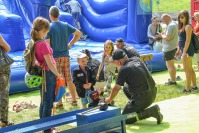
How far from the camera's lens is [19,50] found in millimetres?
9227

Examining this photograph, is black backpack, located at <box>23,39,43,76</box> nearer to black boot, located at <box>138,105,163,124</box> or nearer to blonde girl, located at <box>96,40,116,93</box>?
black boot, located at <box>138,105,163,124</box>

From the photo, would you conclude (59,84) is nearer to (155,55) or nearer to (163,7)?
(155,55)

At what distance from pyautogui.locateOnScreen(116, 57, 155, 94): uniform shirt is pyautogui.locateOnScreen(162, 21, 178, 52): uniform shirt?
2.63 metres

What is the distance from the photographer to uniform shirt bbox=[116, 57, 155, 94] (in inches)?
197

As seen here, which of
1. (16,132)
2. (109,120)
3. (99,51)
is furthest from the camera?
(99,51)

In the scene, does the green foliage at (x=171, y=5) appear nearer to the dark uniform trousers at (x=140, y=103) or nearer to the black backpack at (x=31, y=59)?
the dark uniform trousers at (x=140, y=103)

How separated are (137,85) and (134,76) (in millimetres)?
140

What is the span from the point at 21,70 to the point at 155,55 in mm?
3347

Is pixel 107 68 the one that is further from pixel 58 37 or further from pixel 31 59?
pixel 31 59

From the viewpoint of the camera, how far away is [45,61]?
14.9ft

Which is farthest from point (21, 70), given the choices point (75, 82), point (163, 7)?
point (163, 7)

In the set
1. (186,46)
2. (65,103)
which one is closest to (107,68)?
(65,103)

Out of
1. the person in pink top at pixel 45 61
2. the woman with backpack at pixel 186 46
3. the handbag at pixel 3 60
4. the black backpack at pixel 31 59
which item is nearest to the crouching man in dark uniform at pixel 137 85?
the person in pink top at pixel 45 61

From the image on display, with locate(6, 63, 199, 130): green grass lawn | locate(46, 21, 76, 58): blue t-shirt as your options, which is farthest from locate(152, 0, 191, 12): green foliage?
locate(46, 21, 76, 58): blue t-shirt
